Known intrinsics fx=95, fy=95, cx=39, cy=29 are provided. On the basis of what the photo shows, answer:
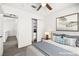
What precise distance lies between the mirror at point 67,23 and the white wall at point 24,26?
1.39 feet

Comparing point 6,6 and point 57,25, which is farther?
point 57,25

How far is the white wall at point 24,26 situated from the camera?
68.5 inches

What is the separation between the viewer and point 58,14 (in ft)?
6.01

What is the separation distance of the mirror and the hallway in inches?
32.2

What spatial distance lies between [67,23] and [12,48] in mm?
1136

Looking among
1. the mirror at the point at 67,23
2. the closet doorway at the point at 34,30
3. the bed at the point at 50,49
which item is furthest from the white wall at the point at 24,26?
the mirror at the point at 67,23

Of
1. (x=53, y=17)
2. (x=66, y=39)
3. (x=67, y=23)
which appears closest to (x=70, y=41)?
(x=66, y=39)

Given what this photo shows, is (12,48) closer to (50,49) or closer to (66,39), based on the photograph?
(50,49)

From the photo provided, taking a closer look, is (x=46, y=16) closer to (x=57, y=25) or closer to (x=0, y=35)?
(x=57, y=25)

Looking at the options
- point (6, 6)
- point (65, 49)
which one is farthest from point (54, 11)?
point (6, 6)

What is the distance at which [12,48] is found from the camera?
172cm

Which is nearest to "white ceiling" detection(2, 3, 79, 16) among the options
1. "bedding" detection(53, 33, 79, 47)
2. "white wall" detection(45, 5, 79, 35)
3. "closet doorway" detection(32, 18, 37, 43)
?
"white wall" detection(45, 5, 79, 35)

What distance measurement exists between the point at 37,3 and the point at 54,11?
0.36m

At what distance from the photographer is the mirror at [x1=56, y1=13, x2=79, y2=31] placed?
1751mm
